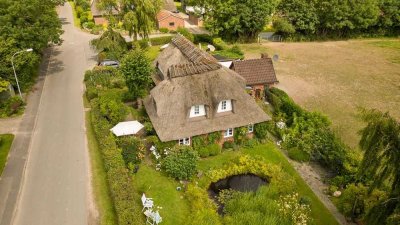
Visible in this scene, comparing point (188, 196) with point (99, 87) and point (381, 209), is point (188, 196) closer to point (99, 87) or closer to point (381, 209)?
point (381, 209)

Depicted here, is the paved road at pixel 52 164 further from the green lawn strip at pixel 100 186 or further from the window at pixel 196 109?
the window at pixel 196 109

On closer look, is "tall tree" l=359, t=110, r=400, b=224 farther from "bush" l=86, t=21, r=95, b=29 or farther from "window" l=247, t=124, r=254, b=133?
"bush" l=86, t=21, r=95, b=29

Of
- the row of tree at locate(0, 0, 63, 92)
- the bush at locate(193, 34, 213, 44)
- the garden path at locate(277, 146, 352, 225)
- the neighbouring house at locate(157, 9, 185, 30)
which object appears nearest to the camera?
the garden path at locate(277, 146, 352, 225)

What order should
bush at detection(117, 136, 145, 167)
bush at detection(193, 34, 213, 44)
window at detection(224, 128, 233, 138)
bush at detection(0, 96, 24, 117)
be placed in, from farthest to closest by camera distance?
bush at detection(193, 34, 213, 44) → bush at detection(0, 96, 24, 117) → window at detection(224, 128, 233, 138) → bush at detection(117, 136, 145, 167)

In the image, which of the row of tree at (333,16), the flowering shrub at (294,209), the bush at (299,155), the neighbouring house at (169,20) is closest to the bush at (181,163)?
the flowering shrub at (294,209)

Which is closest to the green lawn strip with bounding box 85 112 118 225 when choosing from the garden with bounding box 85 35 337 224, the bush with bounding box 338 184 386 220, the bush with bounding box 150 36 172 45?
the garden with bounding box 85 35 337 224

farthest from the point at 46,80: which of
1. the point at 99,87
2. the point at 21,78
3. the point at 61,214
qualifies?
the point at 61,214
